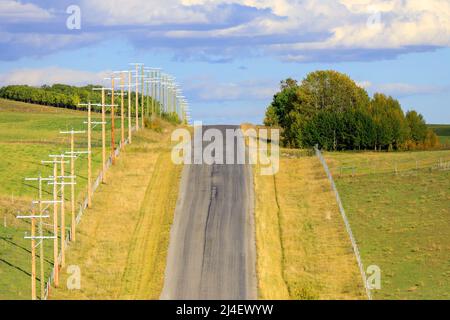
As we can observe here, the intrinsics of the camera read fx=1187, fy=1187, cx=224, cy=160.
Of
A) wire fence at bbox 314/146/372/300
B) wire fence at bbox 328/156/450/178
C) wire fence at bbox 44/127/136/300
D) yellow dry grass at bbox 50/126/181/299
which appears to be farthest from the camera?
wire fence at bbox 328/156/450/178

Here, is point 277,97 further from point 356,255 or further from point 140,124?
point 356,255

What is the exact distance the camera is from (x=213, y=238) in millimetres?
72562

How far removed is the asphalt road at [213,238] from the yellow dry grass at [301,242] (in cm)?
95

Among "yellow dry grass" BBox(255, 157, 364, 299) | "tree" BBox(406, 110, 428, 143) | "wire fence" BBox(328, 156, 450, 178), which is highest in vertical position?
"tree" BBox(406, 110, 428, 143)

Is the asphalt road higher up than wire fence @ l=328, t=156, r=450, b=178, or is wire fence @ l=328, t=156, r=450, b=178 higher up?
wire fence @ l=328, t=156, r=450, b=178

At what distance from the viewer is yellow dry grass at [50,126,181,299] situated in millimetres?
63656

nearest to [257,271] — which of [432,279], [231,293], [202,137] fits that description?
[231,293]

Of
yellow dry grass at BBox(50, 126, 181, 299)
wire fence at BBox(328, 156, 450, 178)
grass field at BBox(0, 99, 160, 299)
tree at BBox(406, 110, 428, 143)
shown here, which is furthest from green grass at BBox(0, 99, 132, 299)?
tree at BBox(406, 110, 428, 143)

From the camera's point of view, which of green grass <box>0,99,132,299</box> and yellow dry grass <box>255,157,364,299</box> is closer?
yellow dry grass <box>255,157,364,299</box>

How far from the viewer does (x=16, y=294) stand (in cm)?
6000

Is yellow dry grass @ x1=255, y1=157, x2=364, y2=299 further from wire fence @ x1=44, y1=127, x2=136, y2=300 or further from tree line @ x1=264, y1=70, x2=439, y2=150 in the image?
tree line @ x1=264, y1=70, x2=439, y2=150

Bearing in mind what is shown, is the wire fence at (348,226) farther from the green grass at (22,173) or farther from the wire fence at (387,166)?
the green grass at (22,173)

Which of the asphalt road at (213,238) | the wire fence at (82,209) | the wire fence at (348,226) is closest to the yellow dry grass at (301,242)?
the wire fence at (348,226)

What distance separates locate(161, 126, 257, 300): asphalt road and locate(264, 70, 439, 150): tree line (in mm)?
40849
